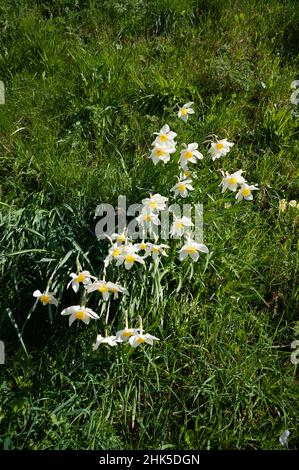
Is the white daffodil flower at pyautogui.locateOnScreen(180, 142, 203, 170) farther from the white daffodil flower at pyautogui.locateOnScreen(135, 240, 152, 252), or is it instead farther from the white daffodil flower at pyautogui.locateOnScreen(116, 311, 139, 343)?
the white daffodil flower at pyautogui.locateOnScreen(116, 311, 139, 343)

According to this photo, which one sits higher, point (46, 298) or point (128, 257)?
point (128, 257)

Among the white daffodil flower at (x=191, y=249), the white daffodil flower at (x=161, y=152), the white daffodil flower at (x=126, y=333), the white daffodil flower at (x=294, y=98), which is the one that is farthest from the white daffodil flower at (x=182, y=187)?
the white daffodil flower at (x=294, y=98)

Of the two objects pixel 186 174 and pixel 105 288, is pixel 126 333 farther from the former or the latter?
pixel 186 174

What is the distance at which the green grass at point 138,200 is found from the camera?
7.72 feet

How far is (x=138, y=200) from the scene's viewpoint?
270 cm

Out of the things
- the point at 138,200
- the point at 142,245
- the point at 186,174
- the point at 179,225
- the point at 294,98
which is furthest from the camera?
the point at 294,98

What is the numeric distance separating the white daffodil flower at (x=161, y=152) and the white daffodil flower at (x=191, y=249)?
1.29 feet

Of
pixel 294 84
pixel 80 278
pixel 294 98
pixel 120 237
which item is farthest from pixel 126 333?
pixel 294 84

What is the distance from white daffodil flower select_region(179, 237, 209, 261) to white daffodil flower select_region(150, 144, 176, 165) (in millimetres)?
394

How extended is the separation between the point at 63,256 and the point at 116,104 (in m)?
1.36

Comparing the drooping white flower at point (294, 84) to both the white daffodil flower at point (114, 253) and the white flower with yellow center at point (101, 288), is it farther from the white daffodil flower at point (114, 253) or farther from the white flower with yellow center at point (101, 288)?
the white flower with yellow center at point (101, 288)

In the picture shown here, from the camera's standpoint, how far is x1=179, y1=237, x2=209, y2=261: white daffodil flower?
2455 mm

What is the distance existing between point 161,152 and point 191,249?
474mm
